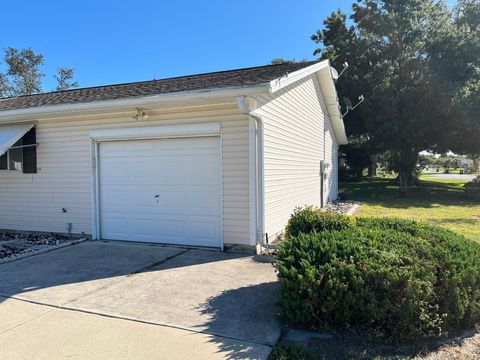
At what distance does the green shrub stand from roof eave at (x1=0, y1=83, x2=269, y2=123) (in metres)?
2.19

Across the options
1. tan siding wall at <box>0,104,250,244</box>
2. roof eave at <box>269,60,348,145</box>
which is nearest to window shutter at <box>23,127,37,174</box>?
tan siding wall at <box>0,104,250,244</box>

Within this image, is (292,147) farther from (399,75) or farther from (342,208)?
(399,75)

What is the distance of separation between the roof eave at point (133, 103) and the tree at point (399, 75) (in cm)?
1658

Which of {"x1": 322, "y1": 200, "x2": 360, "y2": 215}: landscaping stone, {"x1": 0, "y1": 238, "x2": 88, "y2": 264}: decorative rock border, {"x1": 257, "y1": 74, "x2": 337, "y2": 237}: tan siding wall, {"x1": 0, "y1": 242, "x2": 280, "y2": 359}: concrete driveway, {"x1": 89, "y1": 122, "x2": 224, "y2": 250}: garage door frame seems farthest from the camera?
{"x1": 322, "y1": 200, "x2": 360, "y2": 215}: landscaping stone

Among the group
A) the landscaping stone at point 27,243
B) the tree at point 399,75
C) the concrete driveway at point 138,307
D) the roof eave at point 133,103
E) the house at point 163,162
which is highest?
the tree at point 399,75

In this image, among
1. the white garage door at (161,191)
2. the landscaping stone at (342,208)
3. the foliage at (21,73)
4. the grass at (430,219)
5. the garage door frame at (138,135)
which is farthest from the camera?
the foliage at (21,73)

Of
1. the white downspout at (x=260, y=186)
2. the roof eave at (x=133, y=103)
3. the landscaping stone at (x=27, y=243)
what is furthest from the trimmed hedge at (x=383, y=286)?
the landscaping stone at (x=27, y=243)

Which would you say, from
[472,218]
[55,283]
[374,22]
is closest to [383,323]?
[55,283]

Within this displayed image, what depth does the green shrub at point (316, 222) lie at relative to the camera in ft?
17.9

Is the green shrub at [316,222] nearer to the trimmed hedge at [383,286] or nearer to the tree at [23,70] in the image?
the trimmed hedge at [383,286]

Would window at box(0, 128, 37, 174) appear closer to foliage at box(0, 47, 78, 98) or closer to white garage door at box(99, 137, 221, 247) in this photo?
white garage door at box(99, 137, 221, 247)

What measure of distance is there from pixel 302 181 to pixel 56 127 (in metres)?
6.74

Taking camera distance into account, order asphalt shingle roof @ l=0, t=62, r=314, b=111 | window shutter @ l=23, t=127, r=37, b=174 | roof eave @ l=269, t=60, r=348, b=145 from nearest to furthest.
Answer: roof eave @ l=269, t=60, r=348, b=145 < asphalt shingle roof @ l=0, t=62, r=314, b=111 < window shutter @ l=23, t=127, r=37, b=174

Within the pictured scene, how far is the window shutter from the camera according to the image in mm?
8953
